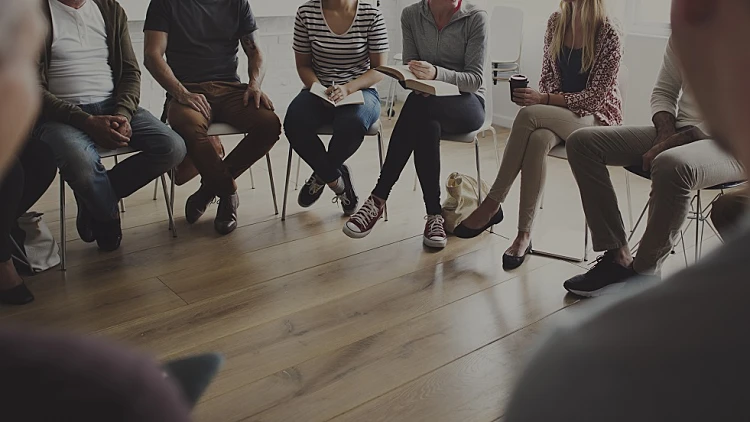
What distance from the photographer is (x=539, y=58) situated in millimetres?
5133

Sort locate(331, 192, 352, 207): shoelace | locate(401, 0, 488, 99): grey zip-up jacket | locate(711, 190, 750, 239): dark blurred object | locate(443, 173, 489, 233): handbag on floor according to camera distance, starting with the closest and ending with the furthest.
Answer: locate(711, 190, 750, 239): dark blurred object → locate(401, 0, 488, 99): grey zip-up jacket → locate(443, 173, 489, 233): handbag on floor → locate(331, 192, 352, 207): shoelace

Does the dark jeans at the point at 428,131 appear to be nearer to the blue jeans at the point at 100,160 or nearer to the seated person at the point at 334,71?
the seated person at the point at 334,71

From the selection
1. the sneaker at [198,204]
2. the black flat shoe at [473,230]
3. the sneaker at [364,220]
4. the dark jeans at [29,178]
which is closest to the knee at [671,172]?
the black flat shoe at [473,230]

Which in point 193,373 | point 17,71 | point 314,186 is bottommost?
point 314,186

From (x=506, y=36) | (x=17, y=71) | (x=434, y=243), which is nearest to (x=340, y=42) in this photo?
(x=434, y=243)

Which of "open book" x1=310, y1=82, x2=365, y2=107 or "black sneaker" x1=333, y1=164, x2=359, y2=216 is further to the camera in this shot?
"black sneaker" x1=333, y1=164, x2=359, y2=216

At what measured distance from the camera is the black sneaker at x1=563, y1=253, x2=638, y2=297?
2680 millimetres

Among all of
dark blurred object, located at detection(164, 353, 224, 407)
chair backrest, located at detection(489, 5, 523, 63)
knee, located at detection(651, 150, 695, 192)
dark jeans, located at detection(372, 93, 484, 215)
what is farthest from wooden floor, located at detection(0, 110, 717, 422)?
chair backrest, located at detection(489, 5, 523, 63)

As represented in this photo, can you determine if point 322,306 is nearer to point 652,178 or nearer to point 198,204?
point 198,204

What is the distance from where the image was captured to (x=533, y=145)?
2904 mm

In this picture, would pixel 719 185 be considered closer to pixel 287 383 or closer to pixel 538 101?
pixel 538 101

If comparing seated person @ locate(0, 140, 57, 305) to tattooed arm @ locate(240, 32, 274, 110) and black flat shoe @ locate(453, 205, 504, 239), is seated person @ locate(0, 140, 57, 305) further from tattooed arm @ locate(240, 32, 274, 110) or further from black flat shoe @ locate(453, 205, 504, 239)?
black flat shoe @ locate(453, 205, 504, 239)

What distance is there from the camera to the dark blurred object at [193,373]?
609 millimetres

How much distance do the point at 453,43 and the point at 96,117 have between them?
1.52 m
